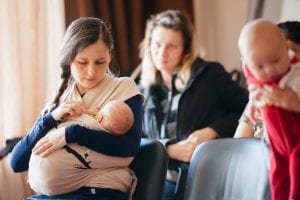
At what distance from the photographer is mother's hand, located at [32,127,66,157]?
160 cm

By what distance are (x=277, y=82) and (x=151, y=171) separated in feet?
1.82

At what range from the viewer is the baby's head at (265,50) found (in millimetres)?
1241

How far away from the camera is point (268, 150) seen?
4.81ft

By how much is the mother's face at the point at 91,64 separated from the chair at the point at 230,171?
1.35 feet

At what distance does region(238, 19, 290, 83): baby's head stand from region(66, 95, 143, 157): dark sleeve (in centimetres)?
49

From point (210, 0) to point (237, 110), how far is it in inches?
42.2

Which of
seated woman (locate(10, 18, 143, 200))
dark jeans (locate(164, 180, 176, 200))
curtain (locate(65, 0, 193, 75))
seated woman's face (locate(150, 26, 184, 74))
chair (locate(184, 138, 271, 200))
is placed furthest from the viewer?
curtain (locate(65, 0, 193, 75))

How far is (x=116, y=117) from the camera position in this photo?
1578 mm

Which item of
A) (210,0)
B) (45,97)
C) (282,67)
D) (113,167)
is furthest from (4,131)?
(210,0)

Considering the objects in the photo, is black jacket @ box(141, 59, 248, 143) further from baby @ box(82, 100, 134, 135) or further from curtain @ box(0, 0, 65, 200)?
baby @ box(82, 100, 134, 135)

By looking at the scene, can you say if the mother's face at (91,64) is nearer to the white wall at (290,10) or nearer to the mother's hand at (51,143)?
the mother's hand at (51,143)

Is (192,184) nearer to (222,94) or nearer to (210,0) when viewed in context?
(222,94)

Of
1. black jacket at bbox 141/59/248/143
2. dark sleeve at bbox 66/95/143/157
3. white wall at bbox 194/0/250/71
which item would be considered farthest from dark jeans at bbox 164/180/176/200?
white wall at bbox 194/0/250/71

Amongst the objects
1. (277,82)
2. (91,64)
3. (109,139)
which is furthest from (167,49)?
(277,82)
